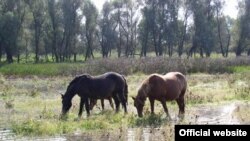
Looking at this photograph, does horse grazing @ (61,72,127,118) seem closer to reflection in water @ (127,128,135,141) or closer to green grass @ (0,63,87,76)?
reflection in water @ (127,128,135,141)

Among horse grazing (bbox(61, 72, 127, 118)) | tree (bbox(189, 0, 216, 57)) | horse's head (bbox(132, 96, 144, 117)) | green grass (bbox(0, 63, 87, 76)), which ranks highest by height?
tree (bbox(189, 0, 216, 57))

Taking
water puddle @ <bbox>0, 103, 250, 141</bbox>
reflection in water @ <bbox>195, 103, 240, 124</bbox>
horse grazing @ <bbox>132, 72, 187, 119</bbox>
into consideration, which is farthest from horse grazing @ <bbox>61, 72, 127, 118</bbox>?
reflection in water @ <bbox>195, 103, 240, 124</bbox>

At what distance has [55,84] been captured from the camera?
3108cm

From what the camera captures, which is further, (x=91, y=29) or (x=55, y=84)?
(x=91, y=29)

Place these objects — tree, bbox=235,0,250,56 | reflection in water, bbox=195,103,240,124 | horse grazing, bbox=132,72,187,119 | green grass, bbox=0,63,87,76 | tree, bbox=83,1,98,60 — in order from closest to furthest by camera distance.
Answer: reflection in water, bbox=195,103,240,124, horse grazing, bbox=132,72,187,119, green grass, bbox=0,63,87,76, tree, bbox=235,0,250,56, tree, bbox=83,1,98,60

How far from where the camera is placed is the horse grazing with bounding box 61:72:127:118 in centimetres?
1653

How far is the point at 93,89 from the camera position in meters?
16.7

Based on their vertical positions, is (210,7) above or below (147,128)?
above

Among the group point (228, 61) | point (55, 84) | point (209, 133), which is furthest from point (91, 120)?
point (228, 61)

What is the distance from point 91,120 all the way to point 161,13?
2356 inches

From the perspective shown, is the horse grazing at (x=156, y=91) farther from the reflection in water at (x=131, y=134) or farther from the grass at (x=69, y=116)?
the reflection in water at (x=131, y=134)

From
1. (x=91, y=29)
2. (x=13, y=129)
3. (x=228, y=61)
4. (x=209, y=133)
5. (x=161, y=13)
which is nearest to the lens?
(x=209, y=133)

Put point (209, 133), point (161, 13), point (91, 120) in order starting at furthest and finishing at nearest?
point (161, 13) → point (91, 120) → point (209, 133)

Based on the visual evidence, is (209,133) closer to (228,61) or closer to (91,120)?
(91,120)
